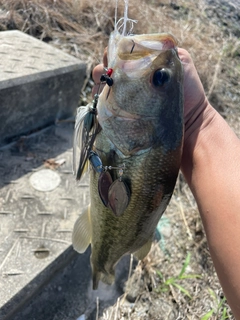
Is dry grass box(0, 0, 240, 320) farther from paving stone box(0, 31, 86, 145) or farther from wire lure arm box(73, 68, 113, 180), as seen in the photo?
wire lure arm box(73, 68, 113, 180)

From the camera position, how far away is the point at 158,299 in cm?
286

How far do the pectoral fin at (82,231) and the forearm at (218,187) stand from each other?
628mm

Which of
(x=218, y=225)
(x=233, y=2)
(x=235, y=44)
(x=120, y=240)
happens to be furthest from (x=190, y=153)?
(x=233, y=2)

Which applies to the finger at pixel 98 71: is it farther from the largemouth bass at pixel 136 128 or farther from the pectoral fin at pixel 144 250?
the pectoral fin at pixel 144 250

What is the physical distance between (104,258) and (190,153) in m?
0.78

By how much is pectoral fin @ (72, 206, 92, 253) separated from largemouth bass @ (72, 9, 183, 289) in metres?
0.33

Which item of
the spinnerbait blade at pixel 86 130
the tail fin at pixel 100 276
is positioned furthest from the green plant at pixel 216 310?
the spinnerbait blade at pixel 86 130

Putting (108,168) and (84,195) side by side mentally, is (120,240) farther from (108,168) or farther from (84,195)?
(84,195)

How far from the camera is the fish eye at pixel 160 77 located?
153cm

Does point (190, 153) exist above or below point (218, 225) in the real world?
above

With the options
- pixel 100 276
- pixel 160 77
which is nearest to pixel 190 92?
pixel 160 77

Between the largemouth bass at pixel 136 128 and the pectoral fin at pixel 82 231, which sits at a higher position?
the largemouth bass at pixel 136 128

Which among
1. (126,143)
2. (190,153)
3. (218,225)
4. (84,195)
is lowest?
(84,195)

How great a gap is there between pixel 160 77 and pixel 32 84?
209 cm
